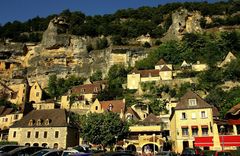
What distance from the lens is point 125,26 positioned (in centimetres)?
9600

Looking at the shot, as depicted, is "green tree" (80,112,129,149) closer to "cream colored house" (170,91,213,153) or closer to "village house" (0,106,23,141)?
"cream colored house" (170,91,213,153)

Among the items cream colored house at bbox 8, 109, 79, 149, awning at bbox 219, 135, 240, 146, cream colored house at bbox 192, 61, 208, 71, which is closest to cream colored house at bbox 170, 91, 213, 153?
awning at bbox 219, 135, 240, 146

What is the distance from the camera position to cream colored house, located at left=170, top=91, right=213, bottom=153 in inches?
1610

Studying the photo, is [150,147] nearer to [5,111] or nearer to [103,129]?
[103,129]

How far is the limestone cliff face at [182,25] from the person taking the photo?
85.6m

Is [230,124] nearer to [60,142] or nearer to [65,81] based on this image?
[60,142]

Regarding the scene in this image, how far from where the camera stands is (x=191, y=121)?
4181cm

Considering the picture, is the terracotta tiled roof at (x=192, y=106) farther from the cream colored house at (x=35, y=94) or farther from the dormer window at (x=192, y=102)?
the cream colored house at (x=35, y=94)

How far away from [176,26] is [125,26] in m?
17.4

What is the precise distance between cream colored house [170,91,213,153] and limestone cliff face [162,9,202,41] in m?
44.7

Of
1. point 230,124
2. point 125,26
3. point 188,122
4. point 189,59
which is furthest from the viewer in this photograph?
point 125,26

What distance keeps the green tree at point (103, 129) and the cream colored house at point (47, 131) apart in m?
6.98

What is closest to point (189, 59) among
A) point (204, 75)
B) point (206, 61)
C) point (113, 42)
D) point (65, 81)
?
point (206, 61)

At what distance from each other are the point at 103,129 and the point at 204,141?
42.9ft
